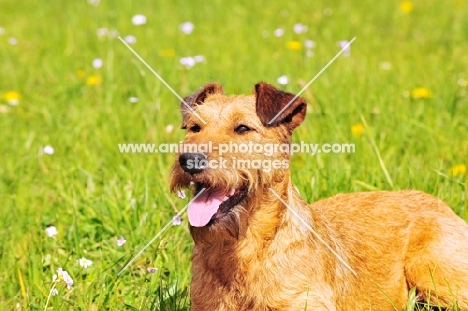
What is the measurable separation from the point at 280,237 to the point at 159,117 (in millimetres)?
2904

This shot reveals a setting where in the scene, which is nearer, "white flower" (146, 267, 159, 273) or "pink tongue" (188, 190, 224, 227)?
"pink tongue" (188, 190, 224, 227)

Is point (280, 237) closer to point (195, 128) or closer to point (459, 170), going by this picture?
point (195, 128)

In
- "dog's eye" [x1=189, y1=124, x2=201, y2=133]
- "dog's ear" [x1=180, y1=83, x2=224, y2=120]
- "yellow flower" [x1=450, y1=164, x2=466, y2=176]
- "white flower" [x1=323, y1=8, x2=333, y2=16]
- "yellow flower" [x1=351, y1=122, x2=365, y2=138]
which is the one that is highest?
"white flower" [x1=323, y1=8, x2=333, y2=16]

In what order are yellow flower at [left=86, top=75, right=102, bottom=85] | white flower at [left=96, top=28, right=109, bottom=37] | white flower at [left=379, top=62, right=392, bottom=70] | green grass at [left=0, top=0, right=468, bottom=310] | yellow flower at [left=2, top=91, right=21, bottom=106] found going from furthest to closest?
white flower at [left=96, top=28, right=109, bottom=37]
white flower at [left=379, top=62, right=392, bottom=70]
yellow flower at [left=86, top=75, right=102, bottom=85]
yellow flower at [left=2, top=91, right=21, bottom=106]
green grass at [left=0, top=0, right=468, bottom=310]

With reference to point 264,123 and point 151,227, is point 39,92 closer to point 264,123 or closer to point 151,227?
point 151,227

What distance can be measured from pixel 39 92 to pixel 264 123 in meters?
4.58

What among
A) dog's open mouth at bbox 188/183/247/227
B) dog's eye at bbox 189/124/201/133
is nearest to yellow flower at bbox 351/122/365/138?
dog's eye at bbox 189/124/201/133

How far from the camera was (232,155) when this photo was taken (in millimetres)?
3834

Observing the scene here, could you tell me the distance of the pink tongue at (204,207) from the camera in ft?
12.4

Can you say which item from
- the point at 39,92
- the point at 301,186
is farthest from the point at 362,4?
the point at 301,186

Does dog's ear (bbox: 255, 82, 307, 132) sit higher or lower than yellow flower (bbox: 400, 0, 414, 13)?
lower

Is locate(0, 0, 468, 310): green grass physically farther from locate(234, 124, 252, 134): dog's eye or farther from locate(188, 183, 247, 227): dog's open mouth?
locate(234, 124, 252, 134): dog's eye

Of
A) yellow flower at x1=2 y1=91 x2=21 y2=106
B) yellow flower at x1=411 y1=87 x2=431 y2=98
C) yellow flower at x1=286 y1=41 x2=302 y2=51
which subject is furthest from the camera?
yellow flower at x1=286 y1=41 x2=302 y2=51

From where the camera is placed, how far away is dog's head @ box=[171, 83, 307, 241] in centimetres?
376
